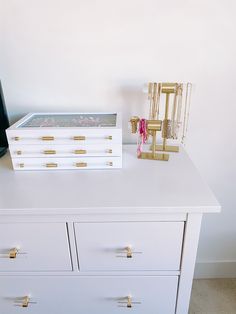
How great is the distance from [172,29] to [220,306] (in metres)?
1.30

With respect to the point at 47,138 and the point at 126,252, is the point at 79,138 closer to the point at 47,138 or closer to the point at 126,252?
the point at 47,138

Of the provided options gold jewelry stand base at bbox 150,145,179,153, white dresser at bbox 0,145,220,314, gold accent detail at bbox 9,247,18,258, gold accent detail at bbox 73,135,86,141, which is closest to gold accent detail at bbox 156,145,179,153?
gold jewelry stand base at bbox 150,145,179,153

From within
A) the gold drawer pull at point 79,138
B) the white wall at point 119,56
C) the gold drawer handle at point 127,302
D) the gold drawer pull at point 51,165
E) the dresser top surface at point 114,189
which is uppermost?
Answer: the white wall at point 119,56

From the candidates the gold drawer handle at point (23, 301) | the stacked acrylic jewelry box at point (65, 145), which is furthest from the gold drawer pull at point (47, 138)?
the gold drawer handle at point (23, 301)

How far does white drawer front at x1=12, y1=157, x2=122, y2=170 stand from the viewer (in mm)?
850

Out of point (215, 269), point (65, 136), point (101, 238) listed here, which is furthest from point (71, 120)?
point (215, 269)

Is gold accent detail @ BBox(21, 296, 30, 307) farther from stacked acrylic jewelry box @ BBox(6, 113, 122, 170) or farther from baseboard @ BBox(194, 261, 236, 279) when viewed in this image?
baseboard @ BBox(194, 261, 236, 279)

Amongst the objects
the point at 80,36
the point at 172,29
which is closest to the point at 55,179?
the point at 80,36

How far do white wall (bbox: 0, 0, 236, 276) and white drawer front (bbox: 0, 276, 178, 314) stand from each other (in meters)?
0.58

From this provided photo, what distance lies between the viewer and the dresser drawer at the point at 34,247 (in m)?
0.71

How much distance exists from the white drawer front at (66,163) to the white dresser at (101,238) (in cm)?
3

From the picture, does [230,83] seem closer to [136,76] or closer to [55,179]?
[136,76]

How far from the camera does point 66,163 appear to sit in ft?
2.81

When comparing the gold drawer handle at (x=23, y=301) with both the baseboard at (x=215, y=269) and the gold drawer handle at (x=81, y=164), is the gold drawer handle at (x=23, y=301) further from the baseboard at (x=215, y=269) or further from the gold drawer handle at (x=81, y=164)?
the baseboard at (x=215, y=269)
